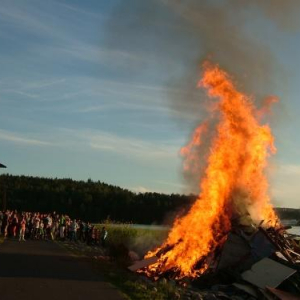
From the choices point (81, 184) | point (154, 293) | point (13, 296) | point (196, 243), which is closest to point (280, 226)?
point (196, 243)

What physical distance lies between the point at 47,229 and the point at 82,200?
71062 millimetres

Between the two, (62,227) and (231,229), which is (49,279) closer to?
(231,229)

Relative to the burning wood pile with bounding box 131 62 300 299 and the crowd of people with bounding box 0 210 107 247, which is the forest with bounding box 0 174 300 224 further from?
the burning wood pile with bounding box 131 62 300 299

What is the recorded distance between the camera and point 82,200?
10219cm

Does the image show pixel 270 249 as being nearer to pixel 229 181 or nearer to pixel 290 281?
pixel 290 281

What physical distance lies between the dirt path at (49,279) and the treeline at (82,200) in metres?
67.6

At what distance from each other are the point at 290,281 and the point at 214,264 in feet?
9.99

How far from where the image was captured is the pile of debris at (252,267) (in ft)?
45.4

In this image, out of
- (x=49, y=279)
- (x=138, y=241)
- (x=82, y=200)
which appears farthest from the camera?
(x=82, y=200)

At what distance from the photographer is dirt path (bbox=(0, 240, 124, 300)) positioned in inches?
416

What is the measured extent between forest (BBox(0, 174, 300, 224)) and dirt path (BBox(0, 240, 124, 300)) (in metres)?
67.4

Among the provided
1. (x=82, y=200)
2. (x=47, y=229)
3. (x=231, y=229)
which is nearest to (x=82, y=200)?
(x=82, y=200)

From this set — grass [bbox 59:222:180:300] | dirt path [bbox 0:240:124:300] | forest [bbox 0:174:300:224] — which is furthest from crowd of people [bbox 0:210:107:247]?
forest [bbox 0:174:300:224]

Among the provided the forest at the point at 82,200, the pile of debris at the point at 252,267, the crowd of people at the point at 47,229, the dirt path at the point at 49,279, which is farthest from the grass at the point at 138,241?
the forest at the point at 82,200
